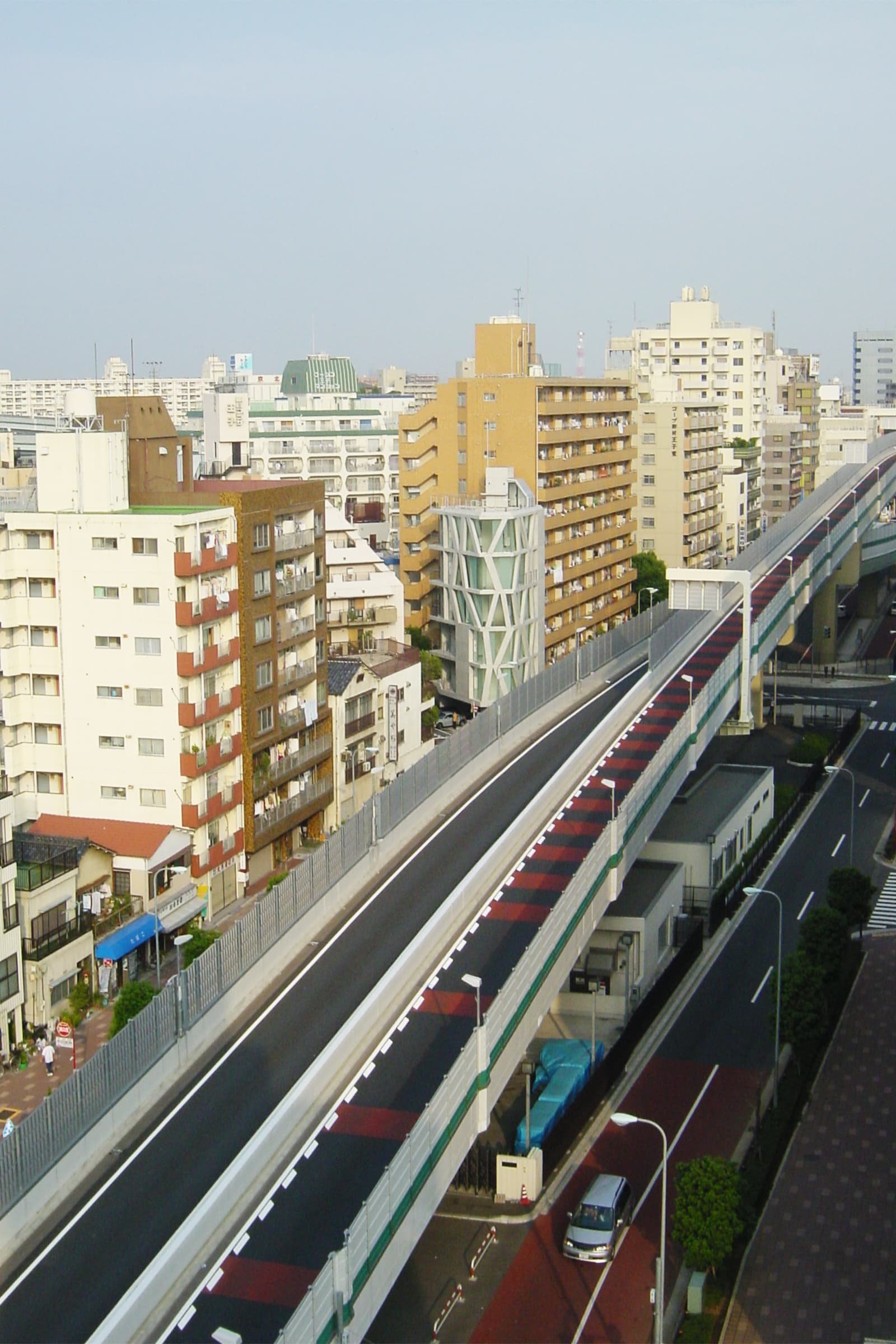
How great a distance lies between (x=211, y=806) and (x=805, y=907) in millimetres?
17451

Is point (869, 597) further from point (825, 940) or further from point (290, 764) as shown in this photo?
point (825, 940)

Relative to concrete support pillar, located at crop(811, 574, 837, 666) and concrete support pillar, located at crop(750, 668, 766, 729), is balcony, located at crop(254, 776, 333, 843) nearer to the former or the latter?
concrete support pillar, located at crop(750, 668, 766, 729)

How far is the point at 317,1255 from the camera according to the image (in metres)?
21.7

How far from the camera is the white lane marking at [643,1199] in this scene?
26531 millimetres

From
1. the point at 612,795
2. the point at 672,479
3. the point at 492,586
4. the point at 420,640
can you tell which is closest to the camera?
the point at 612,795

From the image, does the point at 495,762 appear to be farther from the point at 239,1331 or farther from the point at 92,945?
the point at 239,1331

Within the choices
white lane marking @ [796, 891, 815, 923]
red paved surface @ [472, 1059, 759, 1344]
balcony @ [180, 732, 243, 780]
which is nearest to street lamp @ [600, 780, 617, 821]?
red paved surface @ [472, 1059, 759, 1344]

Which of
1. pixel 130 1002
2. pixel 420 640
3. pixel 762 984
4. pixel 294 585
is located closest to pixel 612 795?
pixel 762 984

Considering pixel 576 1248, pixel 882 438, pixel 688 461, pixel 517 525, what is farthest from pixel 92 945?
pixel 882 438

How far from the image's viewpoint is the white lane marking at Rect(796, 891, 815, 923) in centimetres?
4609

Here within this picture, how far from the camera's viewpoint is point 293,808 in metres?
50.1

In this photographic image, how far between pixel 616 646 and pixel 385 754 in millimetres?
9533

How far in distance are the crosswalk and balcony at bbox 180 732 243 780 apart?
19.1 meters

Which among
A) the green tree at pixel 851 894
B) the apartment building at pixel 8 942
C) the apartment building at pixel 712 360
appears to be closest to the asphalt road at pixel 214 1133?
the apartment building at pixel 8 942
